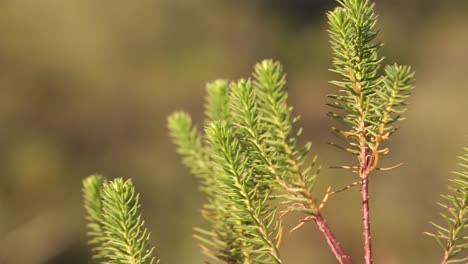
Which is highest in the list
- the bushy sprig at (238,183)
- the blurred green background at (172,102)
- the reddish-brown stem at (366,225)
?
the blurred green background at (172,102)

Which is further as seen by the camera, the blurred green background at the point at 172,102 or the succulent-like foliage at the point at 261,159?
the blurred green background at the point at 172,102

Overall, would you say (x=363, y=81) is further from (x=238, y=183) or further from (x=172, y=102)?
(x=172, y=102)

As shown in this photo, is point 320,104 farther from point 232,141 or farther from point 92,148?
Answer: point 232,141

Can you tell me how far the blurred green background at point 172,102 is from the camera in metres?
3.54

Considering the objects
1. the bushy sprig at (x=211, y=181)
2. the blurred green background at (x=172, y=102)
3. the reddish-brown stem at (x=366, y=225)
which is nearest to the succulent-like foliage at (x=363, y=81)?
the reddish-brown stem at (x=366, y=225)

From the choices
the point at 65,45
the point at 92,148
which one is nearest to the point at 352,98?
the point at 92,148

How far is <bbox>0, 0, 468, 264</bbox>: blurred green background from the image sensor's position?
354cm

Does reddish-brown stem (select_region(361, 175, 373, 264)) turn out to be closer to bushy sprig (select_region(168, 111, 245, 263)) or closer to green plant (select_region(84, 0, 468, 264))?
green plant (select_region(84, 0, 468, 264))

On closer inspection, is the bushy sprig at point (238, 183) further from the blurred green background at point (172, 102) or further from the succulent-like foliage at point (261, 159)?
the blurred green background at point (172, 102)

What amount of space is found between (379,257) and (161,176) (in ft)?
4.73

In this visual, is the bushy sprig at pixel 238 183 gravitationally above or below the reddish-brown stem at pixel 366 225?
above

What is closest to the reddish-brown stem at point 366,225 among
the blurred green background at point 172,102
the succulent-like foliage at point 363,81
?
the succulent-like foliage at point 363,81

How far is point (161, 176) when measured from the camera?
3.79m

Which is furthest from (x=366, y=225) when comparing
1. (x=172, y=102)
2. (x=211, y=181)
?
(x=172, y=102)
